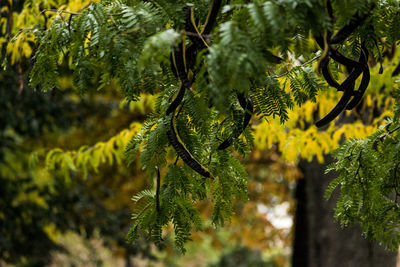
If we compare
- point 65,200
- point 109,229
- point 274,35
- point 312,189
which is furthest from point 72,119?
point 274,35

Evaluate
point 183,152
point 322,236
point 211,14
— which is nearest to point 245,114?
point 183,152

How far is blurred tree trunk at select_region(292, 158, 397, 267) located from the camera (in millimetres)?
5672

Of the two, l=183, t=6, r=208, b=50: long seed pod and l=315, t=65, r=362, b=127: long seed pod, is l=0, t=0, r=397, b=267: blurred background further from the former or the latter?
l=183, t=6, r=208, b=50: long seed pod

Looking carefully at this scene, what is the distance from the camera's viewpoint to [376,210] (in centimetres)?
231

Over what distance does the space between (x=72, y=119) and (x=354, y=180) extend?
22.3ft

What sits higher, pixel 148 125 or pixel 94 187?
pixel 148 125

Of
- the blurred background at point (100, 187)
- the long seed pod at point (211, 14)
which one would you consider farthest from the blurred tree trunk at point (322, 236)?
the long seed pod at point (211, 14)

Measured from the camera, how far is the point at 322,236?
6.45 metres

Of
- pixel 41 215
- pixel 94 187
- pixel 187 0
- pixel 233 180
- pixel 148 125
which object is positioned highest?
pixel 187 0

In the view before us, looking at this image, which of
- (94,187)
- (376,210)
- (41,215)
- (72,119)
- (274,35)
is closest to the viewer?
(274,35)

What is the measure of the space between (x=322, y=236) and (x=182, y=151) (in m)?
5.33

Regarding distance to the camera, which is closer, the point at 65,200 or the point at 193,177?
the point at 193,177

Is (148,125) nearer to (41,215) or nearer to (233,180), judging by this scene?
(233,180)

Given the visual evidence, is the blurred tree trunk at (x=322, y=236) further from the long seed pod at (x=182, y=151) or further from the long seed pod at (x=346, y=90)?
the long seed pod at (x=182, y=151)
